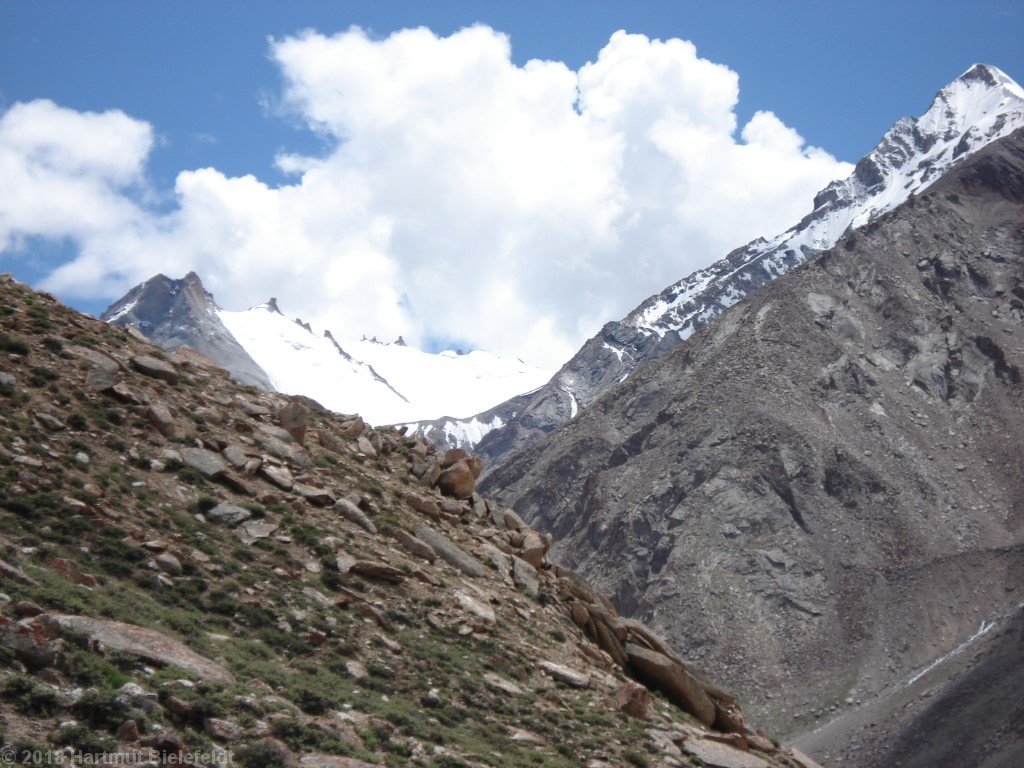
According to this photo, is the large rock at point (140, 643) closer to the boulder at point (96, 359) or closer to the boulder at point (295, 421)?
the boulder at point (96, 359)

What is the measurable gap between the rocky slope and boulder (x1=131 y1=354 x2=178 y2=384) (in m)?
0.08

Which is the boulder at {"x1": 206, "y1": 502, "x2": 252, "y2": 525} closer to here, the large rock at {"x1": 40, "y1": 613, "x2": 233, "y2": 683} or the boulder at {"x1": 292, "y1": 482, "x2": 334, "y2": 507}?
the boulder at {"x1": 292, "y1": 482, "x2": 334, "y2": 507}

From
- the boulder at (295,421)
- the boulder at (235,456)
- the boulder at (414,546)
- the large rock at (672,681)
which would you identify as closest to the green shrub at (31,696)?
the boulder at (235,456)

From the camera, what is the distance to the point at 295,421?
104 feet

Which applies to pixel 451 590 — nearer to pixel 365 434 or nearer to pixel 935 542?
pixel 365 434

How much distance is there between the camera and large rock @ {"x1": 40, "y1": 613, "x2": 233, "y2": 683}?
16078 millimetres

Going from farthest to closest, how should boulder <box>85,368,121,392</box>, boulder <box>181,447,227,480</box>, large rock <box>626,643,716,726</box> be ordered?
large rock <box>626,643,716,726</box>, boulder <box>85,368,121,392</box>, boulder <box>181,447,227,480</box>

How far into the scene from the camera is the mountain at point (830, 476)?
385 feet

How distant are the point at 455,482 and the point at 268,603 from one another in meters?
12.4

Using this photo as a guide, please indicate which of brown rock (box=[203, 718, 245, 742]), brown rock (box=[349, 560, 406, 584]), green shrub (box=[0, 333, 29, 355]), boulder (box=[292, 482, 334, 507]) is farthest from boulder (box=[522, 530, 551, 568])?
brown rock (box=[203, 718, 245, 742])

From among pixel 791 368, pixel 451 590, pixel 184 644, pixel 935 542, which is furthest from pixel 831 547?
pixel 184 644

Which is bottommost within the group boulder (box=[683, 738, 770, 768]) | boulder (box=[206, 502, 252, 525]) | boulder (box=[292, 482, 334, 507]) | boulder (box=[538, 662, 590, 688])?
boulder (box=[683, 738, 770, 768])

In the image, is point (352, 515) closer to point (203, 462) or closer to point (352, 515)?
point (352, 515)

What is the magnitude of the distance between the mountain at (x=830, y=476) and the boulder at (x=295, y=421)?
244ft
